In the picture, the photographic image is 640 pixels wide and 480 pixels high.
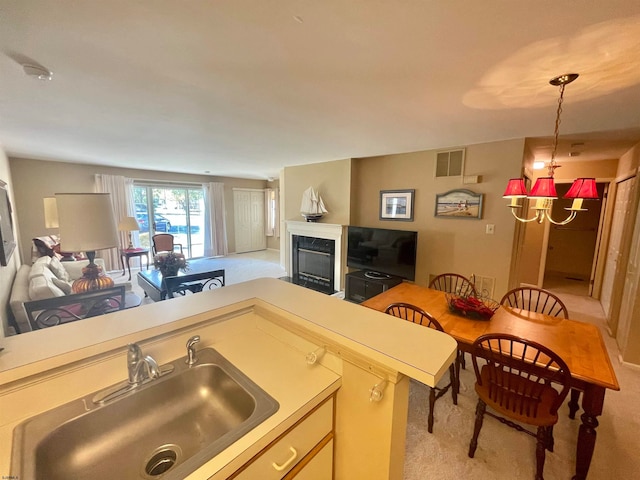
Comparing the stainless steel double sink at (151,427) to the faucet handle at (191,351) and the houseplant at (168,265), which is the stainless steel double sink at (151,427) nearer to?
the faucet handle at (191,351)

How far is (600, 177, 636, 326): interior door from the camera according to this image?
3.26 m

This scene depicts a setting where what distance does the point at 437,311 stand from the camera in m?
2.17

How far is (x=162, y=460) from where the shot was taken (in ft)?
3.13

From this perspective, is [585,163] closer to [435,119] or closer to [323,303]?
[435,119]

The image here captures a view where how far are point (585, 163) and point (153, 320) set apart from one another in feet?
20.5

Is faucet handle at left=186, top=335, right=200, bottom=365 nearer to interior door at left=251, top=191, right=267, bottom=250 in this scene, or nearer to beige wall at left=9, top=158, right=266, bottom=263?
beige wall at left=9, top=158, right=266, bottom=263

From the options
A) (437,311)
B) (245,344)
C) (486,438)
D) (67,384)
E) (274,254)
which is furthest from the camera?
(274,254)

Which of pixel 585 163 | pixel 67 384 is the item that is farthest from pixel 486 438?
pixel 585 163

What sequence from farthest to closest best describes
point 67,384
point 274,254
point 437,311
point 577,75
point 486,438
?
point 274,254, point 437,311, point 486,438, point 577,75, point 67,384

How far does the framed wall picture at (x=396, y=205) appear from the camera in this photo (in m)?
3.99

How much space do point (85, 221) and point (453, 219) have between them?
3.78 m

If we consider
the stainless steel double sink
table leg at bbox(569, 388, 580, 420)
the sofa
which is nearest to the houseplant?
the sofa

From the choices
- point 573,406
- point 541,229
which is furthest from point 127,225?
point 541,229

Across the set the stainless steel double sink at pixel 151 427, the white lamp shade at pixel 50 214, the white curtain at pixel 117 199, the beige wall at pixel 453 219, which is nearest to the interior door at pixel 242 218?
the white curtain at pixel 117 199
